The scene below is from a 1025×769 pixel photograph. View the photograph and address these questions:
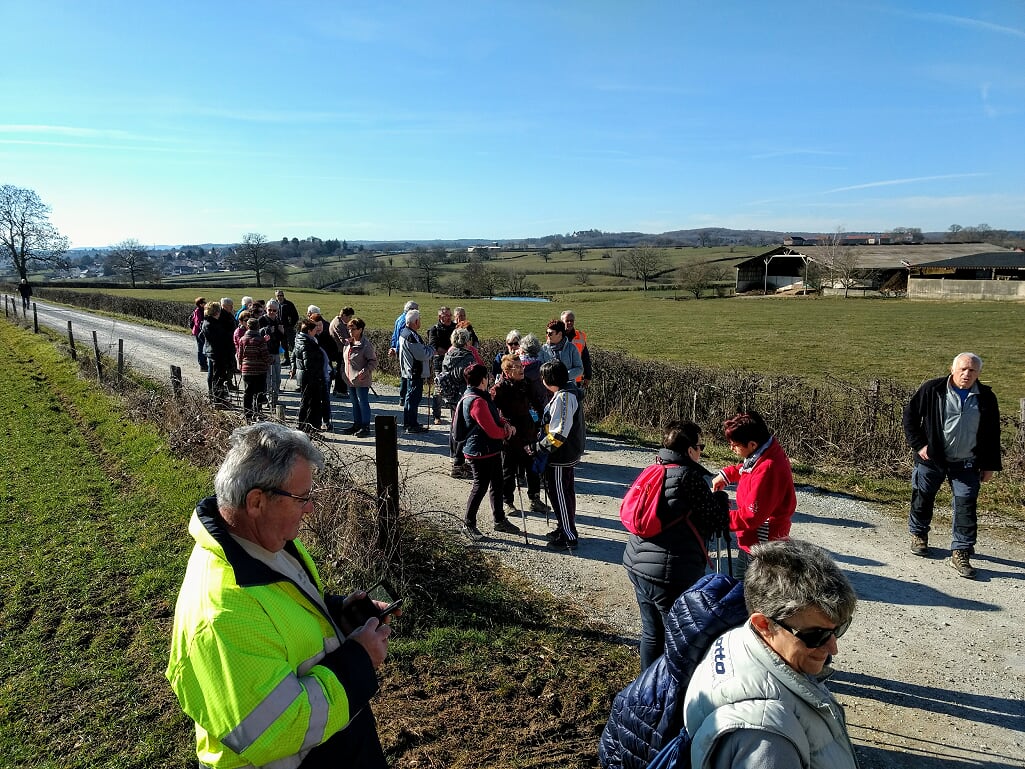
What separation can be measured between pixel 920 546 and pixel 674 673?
17.1 feet

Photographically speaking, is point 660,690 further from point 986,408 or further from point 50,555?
point 50,555

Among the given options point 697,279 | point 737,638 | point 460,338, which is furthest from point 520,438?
point 697,279

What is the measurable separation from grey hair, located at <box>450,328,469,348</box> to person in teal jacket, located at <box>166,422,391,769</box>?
7.21 metres

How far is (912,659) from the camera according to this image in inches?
192

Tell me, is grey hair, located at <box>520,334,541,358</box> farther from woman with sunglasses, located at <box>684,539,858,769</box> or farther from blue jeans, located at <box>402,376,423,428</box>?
woman with sunglasses, located at <box>684,539,858,769</box>

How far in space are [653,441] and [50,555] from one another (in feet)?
26.1

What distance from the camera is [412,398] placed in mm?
11172

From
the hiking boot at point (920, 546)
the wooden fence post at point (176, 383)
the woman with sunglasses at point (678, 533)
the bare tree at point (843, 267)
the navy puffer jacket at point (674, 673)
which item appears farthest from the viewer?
the bare tree at point (843, 267)

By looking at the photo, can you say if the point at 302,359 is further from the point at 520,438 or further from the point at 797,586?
the point at 797,586

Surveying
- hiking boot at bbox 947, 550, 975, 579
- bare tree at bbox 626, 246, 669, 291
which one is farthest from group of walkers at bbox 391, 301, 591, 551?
bare tree at bbox 626, 246, 669, 291

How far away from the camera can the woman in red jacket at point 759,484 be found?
459cm

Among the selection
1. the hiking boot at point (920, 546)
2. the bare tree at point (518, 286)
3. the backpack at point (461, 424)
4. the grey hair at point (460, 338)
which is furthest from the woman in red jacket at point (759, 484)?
the bare tree at point (518, 286)

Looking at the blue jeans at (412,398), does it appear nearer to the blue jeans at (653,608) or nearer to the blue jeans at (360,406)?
the blue jeans at (360,406)

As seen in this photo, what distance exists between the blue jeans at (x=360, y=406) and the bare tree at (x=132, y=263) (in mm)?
78156
